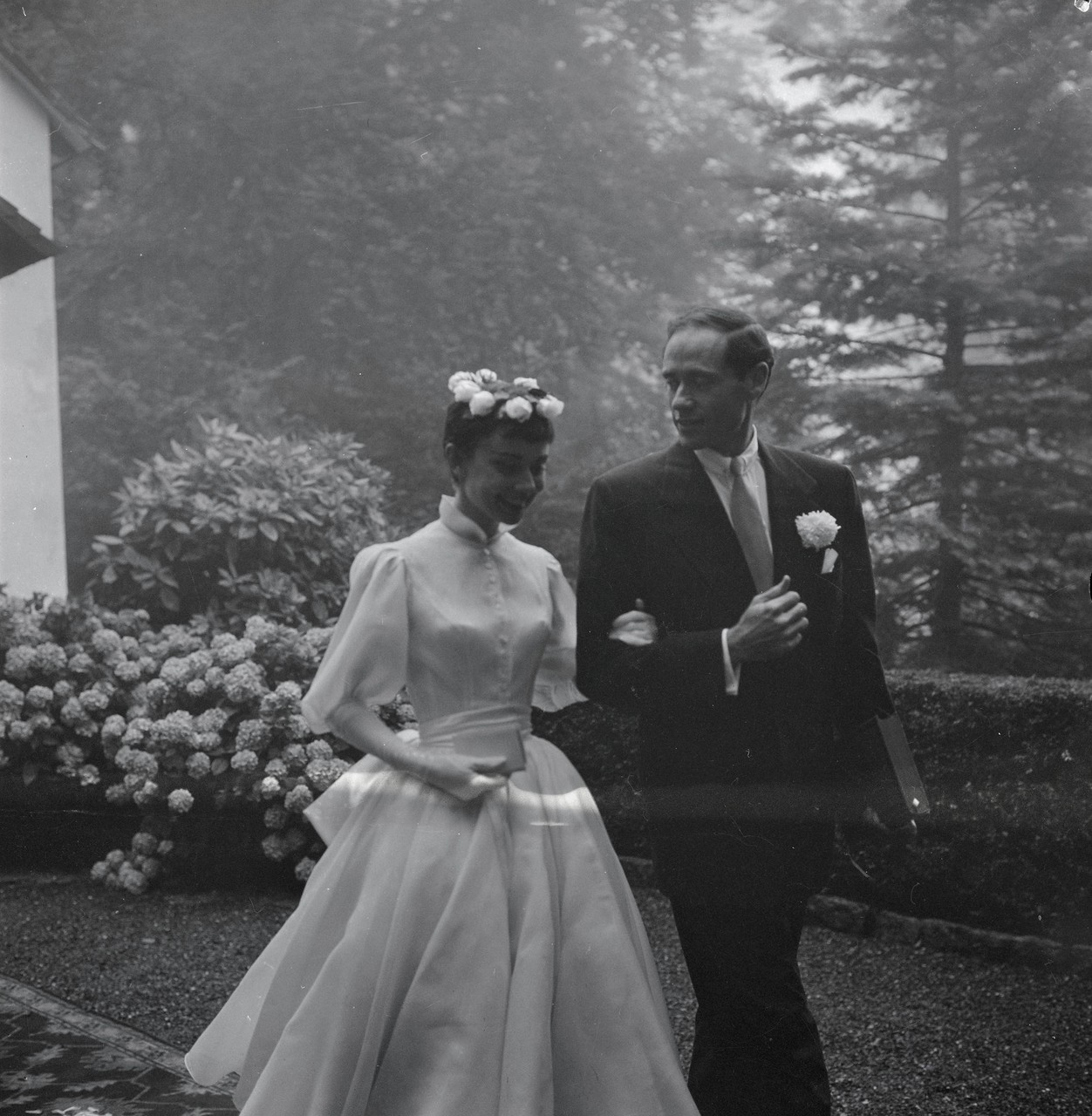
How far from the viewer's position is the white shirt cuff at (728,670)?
8.05 ft

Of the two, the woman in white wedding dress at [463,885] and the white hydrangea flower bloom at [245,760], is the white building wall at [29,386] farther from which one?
the woman in white wedding dress at [463,885]

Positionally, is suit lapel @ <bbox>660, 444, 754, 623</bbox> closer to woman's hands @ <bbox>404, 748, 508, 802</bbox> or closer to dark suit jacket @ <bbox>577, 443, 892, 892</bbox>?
dark suit jacket @ <bbox>577, 443, 892, 892</bbox>

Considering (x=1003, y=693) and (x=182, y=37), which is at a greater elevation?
(x=182, y=37)

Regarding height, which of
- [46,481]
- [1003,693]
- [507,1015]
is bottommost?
[507,1015]

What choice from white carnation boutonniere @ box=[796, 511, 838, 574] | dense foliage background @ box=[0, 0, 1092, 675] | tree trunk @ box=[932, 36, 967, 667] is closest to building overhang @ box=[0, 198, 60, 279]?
dense foliage background @ box=[0, 0, 1092, 675]

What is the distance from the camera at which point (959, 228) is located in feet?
27.7

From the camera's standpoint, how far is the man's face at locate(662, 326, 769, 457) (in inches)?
98.1

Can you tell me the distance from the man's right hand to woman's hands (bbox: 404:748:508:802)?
549 mm

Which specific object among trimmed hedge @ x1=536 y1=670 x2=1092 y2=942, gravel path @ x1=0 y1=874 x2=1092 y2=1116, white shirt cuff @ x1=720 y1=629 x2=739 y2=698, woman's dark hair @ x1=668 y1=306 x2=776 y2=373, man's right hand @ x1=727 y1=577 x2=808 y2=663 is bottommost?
gravel path @ x1=0 y1=874 x2=1092 y2=1116

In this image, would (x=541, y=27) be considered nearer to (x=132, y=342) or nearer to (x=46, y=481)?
(x=132, y=342)

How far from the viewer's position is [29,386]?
9148mm

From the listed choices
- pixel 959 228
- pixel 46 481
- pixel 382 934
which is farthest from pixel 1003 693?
pixel 46 481

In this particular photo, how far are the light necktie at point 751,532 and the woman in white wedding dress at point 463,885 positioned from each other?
1.37 feet

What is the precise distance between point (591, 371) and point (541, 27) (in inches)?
136
